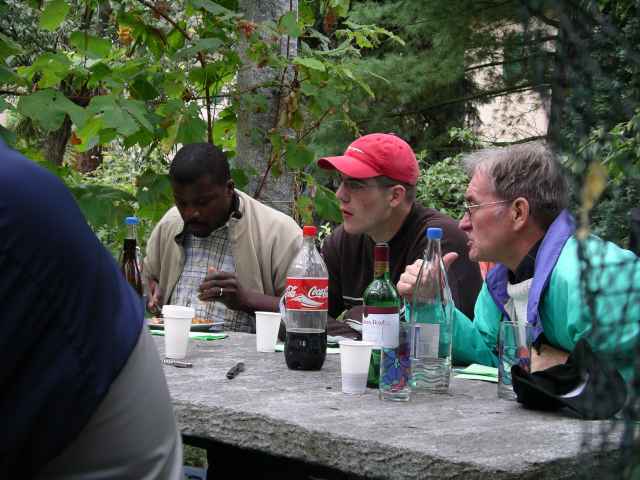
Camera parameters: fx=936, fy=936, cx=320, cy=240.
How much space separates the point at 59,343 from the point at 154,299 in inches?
115

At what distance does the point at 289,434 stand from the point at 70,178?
292 cm

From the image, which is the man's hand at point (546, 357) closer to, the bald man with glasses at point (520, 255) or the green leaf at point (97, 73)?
the bald man with glasses at point (520, 255)

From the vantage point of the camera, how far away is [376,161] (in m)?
3.88

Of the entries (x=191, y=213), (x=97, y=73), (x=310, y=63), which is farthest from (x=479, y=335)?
(x=97, y=73)

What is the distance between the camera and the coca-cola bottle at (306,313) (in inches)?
99.8

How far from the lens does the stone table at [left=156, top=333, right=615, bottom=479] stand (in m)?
1.69

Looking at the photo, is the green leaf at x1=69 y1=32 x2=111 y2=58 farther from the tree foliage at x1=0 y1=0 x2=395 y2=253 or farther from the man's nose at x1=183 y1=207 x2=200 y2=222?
the man's nose at x1=183 y1=207 x2=200 y2=222

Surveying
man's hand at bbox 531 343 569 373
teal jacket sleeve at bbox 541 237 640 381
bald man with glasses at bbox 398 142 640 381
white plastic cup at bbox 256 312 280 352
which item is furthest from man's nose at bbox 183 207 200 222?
teal jacket sleeve at bbox 541 237 640 381

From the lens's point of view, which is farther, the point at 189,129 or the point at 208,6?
the point at 189,129

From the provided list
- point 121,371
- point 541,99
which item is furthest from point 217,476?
point 541,99

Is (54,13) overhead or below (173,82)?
overhead

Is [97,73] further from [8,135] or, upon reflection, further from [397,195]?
[397,195]

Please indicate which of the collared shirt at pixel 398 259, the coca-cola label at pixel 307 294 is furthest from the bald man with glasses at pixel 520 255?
Answer: the collared shirt at pixel 398 259

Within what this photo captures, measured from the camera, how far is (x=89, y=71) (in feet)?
13.3
